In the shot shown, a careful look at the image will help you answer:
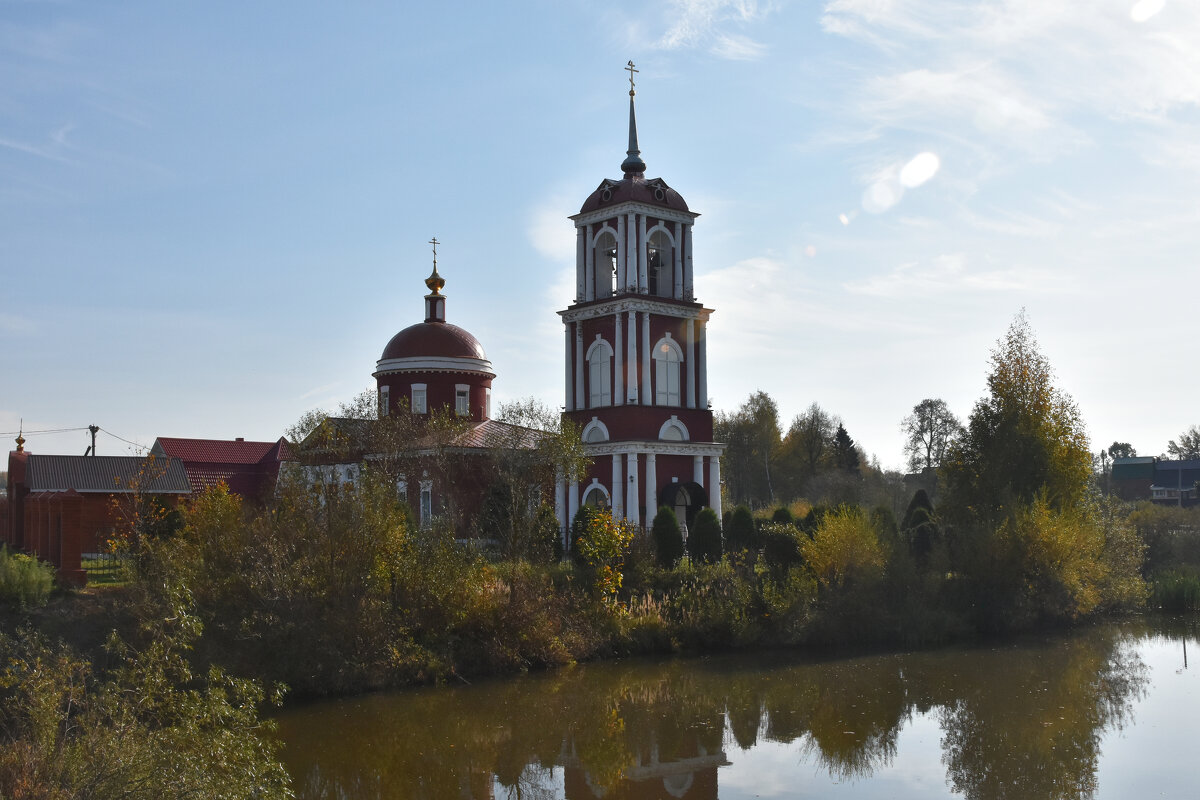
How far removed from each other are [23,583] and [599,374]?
18.8 m

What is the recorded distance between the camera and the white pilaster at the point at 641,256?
3462 centimetres

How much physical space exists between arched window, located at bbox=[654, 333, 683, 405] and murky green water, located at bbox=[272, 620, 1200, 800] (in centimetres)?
1375

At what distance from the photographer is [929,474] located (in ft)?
206

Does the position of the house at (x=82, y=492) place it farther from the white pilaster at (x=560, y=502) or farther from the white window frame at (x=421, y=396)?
the white pilaster at (x=560, y=502)

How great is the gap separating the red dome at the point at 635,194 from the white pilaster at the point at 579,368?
12.6ft

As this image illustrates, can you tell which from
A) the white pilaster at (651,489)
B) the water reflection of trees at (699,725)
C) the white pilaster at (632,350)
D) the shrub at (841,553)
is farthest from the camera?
the white pilaster at (632,350)

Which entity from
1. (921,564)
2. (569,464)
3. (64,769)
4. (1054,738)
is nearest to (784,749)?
(1054,738)

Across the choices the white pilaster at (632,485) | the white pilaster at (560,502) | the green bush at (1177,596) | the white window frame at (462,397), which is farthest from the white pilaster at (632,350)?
the green bush at (1177,596)

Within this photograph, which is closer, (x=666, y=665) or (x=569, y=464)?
(x=666, y=665)

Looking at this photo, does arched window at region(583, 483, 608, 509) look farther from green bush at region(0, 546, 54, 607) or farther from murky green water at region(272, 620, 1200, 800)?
green bush at region(0, 546, 54, 607)

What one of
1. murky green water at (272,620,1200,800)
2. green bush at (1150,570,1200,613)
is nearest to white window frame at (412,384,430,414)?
murky green water at (272,620,1200,800)

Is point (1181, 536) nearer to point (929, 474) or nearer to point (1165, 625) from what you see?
point (1165, 625)

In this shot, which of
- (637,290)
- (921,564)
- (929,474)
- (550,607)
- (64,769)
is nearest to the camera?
(64,769)

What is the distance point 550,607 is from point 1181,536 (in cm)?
2342
